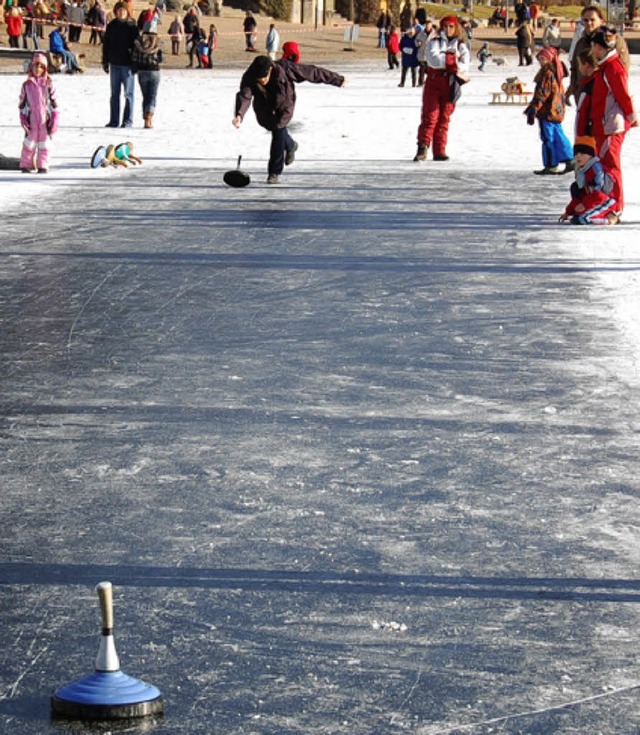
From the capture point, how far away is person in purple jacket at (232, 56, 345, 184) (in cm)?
1451

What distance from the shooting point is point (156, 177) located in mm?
15305

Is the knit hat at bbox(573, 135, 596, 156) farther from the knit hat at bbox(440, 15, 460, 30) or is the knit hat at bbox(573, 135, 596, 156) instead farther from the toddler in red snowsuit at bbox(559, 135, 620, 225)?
the knit hat at bbox(440, 15, 460, 30)

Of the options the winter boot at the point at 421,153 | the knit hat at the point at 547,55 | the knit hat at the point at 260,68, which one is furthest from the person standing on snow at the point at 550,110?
the knit hat at the point at 260,68

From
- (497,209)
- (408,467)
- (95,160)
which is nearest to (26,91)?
(95,160)

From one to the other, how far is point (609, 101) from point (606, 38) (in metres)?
0.49

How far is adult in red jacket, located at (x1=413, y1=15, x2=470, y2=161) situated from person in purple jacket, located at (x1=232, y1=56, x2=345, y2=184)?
1.92 metres

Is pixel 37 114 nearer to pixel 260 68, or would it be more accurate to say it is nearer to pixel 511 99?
pixel 260 68

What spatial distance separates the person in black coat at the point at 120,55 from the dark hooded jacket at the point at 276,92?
19.1ft

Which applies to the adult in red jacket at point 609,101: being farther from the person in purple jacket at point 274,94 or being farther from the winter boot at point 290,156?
the winter boot at point 290,156

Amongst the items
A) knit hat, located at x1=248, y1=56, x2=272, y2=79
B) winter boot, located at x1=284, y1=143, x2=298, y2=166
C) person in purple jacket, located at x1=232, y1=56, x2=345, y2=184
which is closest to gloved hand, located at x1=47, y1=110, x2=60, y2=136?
person in purple jacket, located at x1=232, y1=56, x2=345, y2=184

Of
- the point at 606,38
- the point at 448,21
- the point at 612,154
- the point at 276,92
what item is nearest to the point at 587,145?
the point at 612,154

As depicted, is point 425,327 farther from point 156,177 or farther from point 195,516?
point 156,177

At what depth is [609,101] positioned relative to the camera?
1177 centimetres

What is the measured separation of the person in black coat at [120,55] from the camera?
20.2 metres
